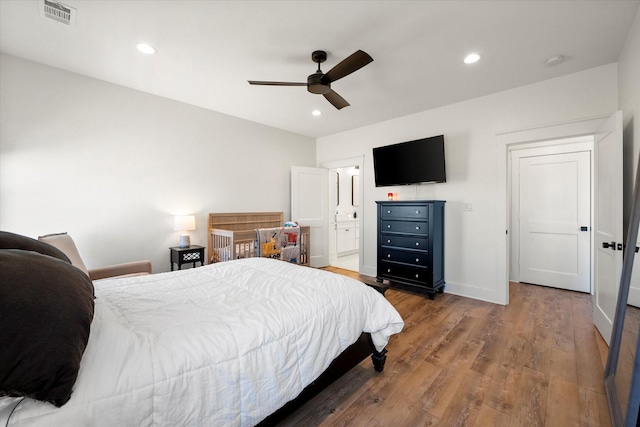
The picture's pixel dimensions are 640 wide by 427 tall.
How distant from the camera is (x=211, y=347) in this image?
3.60ft

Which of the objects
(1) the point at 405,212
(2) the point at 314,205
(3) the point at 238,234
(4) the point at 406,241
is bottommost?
(4) the point at 406,241

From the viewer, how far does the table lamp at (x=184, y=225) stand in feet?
12.0

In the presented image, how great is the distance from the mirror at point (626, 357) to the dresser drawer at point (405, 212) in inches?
76.8

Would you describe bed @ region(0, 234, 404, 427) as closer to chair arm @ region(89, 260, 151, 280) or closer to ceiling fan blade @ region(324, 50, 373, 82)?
chair arm @ region(89, 260, 151, 280)

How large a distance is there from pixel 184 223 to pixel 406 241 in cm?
310

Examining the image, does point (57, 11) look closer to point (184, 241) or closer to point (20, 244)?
point (20, 244)

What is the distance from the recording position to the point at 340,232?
Answer: 21.5 feet

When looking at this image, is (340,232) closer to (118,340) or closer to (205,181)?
(205,181)

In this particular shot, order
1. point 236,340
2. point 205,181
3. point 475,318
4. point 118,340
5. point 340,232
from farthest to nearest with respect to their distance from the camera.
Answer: point 340,232, point 205,181, point 475,318, point 236,340, point 118,340

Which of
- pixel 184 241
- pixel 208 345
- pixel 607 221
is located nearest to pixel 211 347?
pixel 208 345

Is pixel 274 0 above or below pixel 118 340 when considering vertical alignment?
above

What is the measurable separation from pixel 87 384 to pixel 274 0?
7.70 feet

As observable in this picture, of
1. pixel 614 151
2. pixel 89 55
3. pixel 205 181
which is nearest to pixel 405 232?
pixel 614 151

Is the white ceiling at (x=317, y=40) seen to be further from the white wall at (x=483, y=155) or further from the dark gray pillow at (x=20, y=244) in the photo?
the dark gray pillow at (x=20, y=244)
